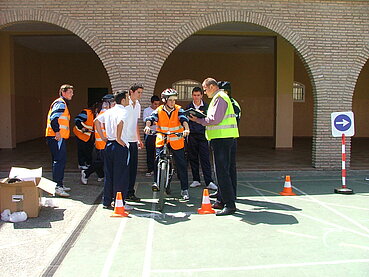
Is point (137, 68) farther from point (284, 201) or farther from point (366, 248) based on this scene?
point (366, 248)

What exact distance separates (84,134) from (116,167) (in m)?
2.70

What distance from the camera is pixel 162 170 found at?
261 inches

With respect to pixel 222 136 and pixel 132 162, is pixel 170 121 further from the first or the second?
pixel 222 136

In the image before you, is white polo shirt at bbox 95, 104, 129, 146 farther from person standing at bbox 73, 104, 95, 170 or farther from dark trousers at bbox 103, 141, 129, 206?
person standing at bbox 73, 104, 95, 170

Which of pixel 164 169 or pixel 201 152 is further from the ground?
pixel 201 152

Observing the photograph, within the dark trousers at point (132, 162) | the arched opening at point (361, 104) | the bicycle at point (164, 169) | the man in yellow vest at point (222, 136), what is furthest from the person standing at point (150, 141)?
the arched opening at point (361, 104)

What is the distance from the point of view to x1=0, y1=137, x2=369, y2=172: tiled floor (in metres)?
10.6

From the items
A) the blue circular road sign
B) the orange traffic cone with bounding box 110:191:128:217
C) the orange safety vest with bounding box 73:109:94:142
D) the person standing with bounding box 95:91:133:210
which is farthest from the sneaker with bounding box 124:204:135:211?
the blue circular road sign

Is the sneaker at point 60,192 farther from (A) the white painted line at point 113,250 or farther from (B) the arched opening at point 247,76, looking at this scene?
(B) the arched opening at point 247,76

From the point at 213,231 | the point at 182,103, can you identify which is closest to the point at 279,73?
the point at 182,103

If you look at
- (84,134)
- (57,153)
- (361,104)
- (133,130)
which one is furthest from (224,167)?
(361,104)

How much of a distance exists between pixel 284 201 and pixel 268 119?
523 inches

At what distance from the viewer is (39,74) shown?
19.5 m

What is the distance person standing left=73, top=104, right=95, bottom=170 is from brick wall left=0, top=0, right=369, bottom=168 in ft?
3.96
